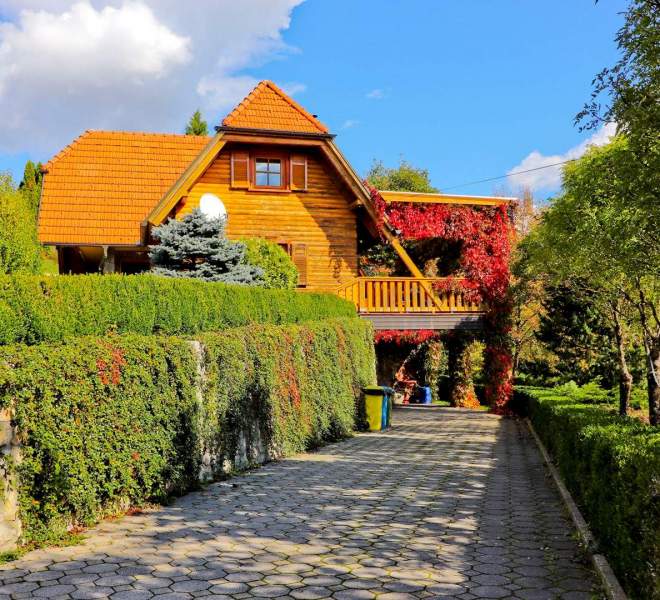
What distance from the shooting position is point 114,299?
9.20 meters

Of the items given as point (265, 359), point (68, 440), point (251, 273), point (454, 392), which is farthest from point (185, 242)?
point (454, 392)

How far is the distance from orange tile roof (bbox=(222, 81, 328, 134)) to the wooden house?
0.11 feet

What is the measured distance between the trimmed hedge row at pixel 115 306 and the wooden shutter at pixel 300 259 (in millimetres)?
9723

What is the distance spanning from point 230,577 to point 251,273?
40.4 ft

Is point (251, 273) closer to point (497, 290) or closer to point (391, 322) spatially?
point (391, 322)

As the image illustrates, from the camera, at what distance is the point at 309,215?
24141 mm

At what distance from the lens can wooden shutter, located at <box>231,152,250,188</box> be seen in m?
23.4

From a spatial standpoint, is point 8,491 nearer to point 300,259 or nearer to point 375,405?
point 375,405

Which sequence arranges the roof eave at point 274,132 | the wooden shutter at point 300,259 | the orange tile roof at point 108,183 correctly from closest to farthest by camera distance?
1. the roof eave at point 274,132
2. the wooden shutter at point 300,259
3. the orange tile roof at point 108,183

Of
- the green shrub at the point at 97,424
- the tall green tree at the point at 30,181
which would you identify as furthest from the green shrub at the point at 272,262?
Result: the tall green tree at the point at 30,181

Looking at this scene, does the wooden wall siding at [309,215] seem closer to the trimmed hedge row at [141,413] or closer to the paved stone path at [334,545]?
the trimmed hedge row at [141,413]

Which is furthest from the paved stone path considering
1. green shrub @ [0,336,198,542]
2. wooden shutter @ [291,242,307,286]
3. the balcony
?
wooden shutter @ [291,242,307,286]

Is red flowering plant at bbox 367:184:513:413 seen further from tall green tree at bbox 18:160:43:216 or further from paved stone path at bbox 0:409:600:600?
tall green tree at bbox 18:160:43:216

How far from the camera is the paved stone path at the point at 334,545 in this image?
5.68 m
